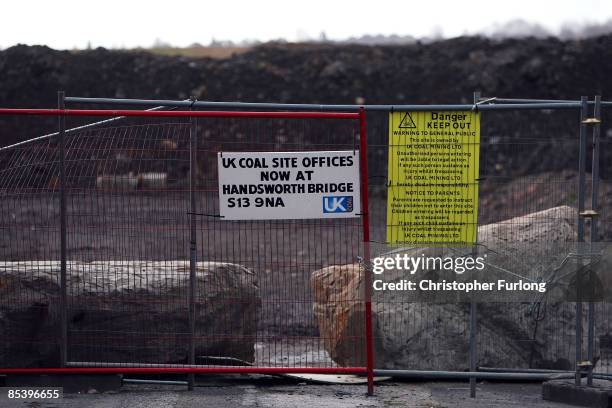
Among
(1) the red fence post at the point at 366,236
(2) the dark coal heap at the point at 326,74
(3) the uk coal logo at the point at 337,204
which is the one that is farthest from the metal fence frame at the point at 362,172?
(2) the dark coal heap at the point at 326,74

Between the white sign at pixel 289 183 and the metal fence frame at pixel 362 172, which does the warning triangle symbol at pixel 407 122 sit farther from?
the white sign at pixel 289 183

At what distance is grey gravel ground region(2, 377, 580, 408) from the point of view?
7.69 m

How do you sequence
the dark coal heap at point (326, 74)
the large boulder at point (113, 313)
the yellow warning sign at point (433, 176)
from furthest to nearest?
the dark coal heap at point (326, 74) → the large boulder at point (113, 313) → the yellow warning sign at point (433, 176)

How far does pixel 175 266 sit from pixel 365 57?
26.5 meters

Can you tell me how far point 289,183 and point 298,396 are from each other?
1.80 m

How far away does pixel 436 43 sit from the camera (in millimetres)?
33969

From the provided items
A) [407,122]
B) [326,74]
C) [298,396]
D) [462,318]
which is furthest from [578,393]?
[326,74]

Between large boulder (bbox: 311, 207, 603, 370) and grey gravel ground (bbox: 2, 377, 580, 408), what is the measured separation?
25 centimetres

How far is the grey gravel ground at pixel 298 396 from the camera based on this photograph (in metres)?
7.69

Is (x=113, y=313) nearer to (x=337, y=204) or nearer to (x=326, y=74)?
(x=337, y=204)

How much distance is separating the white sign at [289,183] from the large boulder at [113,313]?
91cm

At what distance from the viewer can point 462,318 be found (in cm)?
871

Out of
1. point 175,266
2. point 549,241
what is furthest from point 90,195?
point 549,241

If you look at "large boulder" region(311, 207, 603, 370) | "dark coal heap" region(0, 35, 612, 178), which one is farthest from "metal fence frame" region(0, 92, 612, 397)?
"dark coal heap" region(0, 35, 612, 178)
